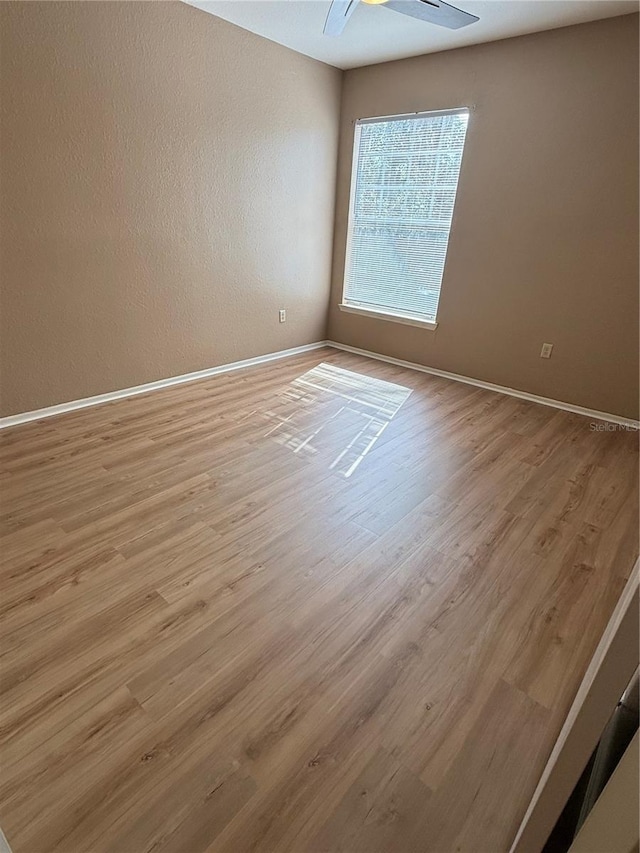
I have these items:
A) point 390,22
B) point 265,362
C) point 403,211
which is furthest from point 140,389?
point 390,22

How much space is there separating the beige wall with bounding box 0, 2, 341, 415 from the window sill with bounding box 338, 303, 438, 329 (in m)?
0.79

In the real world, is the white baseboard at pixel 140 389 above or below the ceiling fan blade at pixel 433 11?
below

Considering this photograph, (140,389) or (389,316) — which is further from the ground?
(389,316)

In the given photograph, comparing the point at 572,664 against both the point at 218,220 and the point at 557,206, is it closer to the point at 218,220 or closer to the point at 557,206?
the point at 557,206

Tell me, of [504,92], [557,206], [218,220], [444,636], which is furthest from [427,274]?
[444,636]

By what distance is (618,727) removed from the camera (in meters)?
0.71

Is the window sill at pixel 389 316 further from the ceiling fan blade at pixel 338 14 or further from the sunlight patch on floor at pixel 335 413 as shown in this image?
the ceiling fan blade at pixel 338 14

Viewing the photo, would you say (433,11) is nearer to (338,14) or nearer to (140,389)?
(338,14)

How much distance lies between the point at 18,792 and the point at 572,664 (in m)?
1.58

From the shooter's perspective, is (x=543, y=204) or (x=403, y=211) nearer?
(x=543, y=204)

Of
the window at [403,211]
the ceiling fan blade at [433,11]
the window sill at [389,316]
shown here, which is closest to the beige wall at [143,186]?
the window at [403,211]

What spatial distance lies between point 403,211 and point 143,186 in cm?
214

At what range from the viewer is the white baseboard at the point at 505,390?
3.36 meters

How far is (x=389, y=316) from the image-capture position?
14.2 feet
